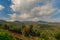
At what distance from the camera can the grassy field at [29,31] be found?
2.31 m

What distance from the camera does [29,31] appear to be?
239 cm

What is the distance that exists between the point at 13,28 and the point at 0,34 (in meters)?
0.20

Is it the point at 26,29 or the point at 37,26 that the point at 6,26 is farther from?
the point at 37,26

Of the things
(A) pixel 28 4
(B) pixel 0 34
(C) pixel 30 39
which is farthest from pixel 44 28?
(B) pixel 0 34

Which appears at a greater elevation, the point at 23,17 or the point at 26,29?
the point at 23,17

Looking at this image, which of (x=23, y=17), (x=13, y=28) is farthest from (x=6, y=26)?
(x=23, y=17)

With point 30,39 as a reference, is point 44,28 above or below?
above

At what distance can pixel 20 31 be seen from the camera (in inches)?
95.0

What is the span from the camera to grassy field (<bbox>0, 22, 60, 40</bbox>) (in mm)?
2307

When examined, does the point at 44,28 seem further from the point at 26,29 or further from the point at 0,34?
the point at 0,34

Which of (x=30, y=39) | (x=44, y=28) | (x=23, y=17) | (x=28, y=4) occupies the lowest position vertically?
(x=30, y=39)

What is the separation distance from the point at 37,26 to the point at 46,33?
0.17m

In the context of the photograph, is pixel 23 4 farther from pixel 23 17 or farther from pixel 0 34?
pixel 0 34

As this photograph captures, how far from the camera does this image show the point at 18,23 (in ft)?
7.80
